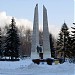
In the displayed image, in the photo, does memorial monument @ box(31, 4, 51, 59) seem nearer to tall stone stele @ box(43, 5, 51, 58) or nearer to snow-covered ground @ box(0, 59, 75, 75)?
tall stone stele @ box(43, 5, 51, 58)

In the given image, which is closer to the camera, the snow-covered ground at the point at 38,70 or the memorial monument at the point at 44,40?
the snow-covered ground at the point at 38,70

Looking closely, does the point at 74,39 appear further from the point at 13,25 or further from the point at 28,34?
the point at 28,34

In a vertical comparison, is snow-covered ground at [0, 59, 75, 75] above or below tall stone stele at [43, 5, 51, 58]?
below

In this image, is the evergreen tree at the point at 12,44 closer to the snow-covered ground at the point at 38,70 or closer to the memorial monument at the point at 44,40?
the memorial monument at the point at 44,40

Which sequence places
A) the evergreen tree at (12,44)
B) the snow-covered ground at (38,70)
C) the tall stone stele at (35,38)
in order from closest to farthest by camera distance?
the snow-covered ground at (38,70) → the tall stone stele at (35,38) → the evergreen tree at (12,44)

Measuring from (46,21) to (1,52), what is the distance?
21.3m

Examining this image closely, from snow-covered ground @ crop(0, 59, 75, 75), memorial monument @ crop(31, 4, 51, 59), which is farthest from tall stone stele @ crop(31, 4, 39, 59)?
snow-covered ground @ crop(0, 59, 75, 75)

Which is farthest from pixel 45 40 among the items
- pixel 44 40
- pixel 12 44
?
pixel 12 44

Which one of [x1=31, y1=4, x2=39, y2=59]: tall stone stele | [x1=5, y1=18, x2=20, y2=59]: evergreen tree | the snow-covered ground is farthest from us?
[x1=5, y1=18, x2=20, y2=59]: evergreen tree

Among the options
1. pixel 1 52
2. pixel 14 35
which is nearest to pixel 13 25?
pixel 14 35

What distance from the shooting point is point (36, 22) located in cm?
5144

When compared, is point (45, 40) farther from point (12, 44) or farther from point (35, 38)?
point (12, 44)

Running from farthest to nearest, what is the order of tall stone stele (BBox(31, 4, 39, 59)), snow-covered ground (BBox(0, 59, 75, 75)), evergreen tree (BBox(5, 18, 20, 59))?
1. evergreen tree (BBox(5, 18, 20, 59))
2. tall stone stele (BBox(31, 4, 39, 59))
3. snow-covered ground (BBox(0, 59, 75, 75))

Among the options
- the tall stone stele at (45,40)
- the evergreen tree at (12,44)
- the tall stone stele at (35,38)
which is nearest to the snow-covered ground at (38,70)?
the tall stone stele at (45,40)
